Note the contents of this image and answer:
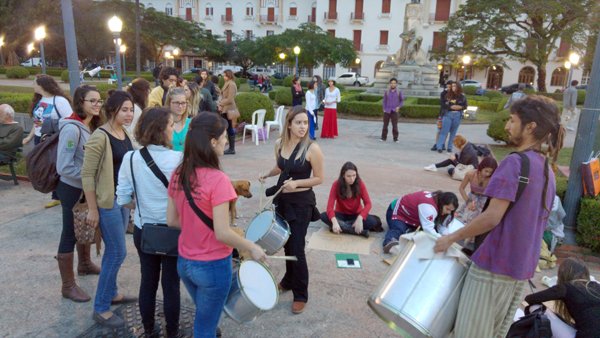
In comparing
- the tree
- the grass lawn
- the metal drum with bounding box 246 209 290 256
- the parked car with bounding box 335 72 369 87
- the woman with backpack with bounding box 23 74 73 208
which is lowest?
the grass lawn

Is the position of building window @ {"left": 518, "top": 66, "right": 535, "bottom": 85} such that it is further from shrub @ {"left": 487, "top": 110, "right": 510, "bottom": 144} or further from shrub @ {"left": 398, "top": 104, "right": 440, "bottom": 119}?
shrub @ {"left": 487, "top": 110, "right": 510, "bottom": 144}

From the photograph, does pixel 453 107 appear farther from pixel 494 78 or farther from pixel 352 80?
Result: pixel 494 78

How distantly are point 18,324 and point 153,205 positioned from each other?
5.38ft

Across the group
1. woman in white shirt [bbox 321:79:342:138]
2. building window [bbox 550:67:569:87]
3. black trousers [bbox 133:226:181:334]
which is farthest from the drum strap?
building window [bbox 550:67:569:87]

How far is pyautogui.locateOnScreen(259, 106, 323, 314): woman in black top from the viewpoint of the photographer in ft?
10.7

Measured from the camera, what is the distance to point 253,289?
7.90 ft

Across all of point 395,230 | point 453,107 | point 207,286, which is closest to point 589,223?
point 395,230

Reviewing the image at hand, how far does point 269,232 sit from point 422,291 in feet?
4.02

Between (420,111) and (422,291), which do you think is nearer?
(422,291)

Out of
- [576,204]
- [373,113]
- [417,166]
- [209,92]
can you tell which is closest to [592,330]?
[576,204]

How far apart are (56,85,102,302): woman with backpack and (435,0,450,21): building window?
4640 centimetres

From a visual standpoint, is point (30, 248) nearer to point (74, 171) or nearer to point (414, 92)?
point (74, 171)

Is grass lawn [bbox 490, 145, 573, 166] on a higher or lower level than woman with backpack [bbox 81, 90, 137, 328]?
lower

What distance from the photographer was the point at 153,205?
253 cm
